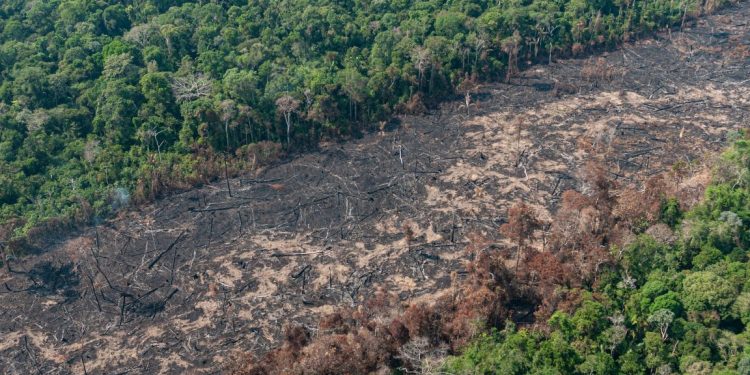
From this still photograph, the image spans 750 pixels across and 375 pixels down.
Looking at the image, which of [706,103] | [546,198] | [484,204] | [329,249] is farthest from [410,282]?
[706,103]

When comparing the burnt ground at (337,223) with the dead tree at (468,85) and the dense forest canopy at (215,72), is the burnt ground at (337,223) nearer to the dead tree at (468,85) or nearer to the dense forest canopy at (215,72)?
the dead tree at (468,85)

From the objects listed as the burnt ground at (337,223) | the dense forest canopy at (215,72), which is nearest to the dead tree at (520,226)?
the burnt ground at (337,223)

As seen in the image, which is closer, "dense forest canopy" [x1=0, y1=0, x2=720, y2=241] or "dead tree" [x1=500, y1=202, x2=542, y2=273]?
"dead tree" [x1=500, y1=202, x2=542, y2=273]

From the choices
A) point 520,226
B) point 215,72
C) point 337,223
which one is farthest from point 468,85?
point 520,226

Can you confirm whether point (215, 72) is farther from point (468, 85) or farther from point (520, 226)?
point (520, 226)

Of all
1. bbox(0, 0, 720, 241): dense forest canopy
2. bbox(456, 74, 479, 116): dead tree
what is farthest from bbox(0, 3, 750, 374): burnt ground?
bbox(0, 0, 720, 241): dense forest canopy

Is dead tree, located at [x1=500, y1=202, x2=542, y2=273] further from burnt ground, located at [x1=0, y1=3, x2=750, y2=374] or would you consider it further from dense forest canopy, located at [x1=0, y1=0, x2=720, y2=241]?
dense forest canopy, located at [x1=0, y1=0, x2=720, y2=241]
